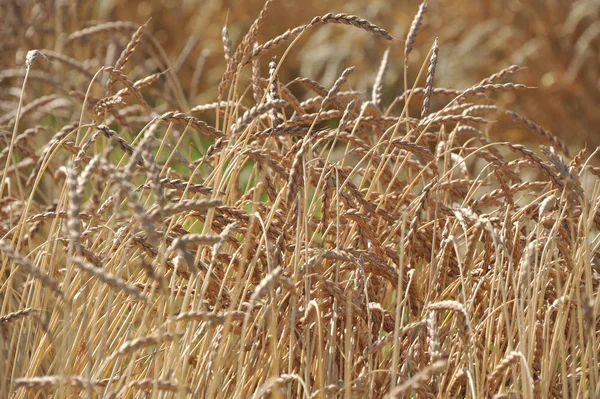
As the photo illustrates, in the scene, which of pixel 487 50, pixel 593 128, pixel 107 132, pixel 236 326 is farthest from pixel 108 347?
pixel 487 50

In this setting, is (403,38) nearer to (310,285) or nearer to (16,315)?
(310,285)

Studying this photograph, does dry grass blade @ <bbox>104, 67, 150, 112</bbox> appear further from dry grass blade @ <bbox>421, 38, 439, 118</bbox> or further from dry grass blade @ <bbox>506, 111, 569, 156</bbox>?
dry grass blade @ <bbox>506, 111, 569, 156</bbox>

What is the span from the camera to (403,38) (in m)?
4.77

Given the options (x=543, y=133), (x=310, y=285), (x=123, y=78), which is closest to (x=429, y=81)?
(x=543, y=133)

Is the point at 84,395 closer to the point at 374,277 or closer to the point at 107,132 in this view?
the point at 107,132

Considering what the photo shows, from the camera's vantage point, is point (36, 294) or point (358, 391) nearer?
point (358, 391)

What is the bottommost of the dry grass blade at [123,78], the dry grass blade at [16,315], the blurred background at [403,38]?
the dry grass blade at [16,315]

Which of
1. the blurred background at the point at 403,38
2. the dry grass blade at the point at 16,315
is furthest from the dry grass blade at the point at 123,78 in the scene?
the blurred background at the point at 403,38

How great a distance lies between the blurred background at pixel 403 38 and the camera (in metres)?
4.17

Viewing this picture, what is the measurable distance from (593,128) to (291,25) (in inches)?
94.0

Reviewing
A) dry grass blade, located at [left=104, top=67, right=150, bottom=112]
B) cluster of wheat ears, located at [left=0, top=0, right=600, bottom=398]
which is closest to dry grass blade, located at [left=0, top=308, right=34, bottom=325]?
cluster of wheat ears, located at [left=0, top=0, right=600, bottom=398]

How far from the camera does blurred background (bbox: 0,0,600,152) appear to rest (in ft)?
13.7

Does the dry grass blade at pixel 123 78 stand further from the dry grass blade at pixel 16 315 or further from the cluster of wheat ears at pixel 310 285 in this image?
the dry grass blade at pixel 16 315

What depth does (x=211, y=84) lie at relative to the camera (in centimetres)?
573
